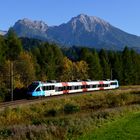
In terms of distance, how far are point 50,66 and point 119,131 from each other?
82659 millimetres

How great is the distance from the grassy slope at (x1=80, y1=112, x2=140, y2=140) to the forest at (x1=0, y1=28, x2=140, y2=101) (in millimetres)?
39851

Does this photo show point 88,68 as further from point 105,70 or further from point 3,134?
point 3,134

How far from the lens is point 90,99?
7006cm

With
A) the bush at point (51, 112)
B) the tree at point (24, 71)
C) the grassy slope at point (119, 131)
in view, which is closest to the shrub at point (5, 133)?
the grassy slope at point (119, 131)

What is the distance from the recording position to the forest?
87.4 metres

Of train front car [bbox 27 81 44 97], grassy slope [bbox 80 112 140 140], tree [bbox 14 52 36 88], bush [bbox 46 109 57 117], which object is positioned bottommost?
bush [bbox 46 109 57 117]

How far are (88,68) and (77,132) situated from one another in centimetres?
9749

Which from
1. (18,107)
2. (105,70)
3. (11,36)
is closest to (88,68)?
(105,70)

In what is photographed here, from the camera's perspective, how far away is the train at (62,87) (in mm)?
67500

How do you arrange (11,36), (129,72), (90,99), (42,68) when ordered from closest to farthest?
1. (90,99)
2. (11,36)
3. (42,68)
4. (129,72)

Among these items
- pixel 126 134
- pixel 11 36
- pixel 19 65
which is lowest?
pixel 126 134

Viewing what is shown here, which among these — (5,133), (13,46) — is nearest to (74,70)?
(13,46)

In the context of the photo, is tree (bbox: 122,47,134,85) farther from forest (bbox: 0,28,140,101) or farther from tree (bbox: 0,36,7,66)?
tree (bbox: 0,36,7,66)

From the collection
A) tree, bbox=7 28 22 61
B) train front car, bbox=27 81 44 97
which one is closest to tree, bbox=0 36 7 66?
tree, bbox=7 28 22 61
